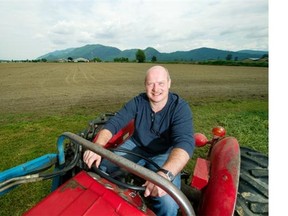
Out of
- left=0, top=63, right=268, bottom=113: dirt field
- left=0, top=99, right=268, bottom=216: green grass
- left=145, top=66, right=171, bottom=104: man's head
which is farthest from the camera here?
left=0, top=63, right=268, bottom=113: dirt field

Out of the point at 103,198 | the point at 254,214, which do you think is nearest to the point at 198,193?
the point at 254,214

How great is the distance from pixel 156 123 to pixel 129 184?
3.37 ft

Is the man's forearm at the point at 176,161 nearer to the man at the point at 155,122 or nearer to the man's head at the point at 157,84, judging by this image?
the man at the point at 155,122

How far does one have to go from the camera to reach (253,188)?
170 centimetres

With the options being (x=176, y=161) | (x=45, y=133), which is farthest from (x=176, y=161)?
(x=45, y=133)

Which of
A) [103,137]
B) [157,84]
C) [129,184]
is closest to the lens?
[129,184]

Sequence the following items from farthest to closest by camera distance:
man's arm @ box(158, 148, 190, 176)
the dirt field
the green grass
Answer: the dirt field, the green grass, man's arm @ box(158, 148, 190, 176)

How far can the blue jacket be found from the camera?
7.34 ft

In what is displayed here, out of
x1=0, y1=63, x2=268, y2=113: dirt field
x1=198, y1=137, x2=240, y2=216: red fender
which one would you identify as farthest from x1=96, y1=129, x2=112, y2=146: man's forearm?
x1=0, y1=63, x2=268, y2=113: dirt field

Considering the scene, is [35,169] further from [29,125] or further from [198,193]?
[29,125]

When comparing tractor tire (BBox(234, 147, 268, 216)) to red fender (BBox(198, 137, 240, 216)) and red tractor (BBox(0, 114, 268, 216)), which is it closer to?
red tractor (BBox(0, 114, 268, 216))

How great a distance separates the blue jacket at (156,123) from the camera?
224 centimetres

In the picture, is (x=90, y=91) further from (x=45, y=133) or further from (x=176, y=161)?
(x=176, y=161)
